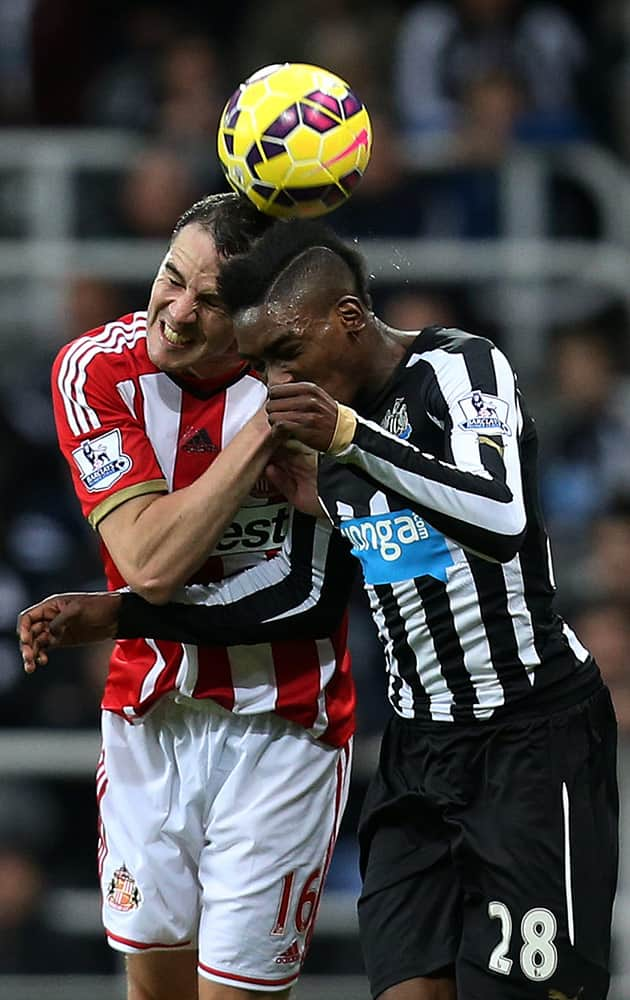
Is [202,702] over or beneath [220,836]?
over

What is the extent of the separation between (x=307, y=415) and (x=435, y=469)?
24 centimetres

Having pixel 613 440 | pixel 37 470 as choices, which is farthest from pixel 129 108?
pixel 613 440

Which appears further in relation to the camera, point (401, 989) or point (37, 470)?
point (37, 470)

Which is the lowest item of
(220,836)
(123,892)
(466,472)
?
(123,892)

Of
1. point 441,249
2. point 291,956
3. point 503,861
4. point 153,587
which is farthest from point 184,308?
point 441,249

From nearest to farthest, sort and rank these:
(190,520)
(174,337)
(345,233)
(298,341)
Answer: (298,341) < (190,520) < (174,337) < (345,233)

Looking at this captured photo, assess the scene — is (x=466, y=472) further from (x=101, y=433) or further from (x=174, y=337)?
(x=101, y=433)

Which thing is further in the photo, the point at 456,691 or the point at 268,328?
the point at 456,691

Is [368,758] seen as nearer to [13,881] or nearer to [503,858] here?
[13,881]

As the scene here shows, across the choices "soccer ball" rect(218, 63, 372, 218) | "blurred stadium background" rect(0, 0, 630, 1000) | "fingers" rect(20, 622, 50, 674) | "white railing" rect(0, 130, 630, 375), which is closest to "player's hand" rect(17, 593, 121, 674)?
"fingers" rect(20, 622, 50, 674)

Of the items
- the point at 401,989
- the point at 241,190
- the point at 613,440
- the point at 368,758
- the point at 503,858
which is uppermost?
the point at 241,190

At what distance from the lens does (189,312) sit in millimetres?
3914

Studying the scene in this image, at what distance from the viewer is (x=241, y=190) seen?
3906 millimetres

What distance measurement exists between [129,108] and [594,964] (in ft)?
18.5
